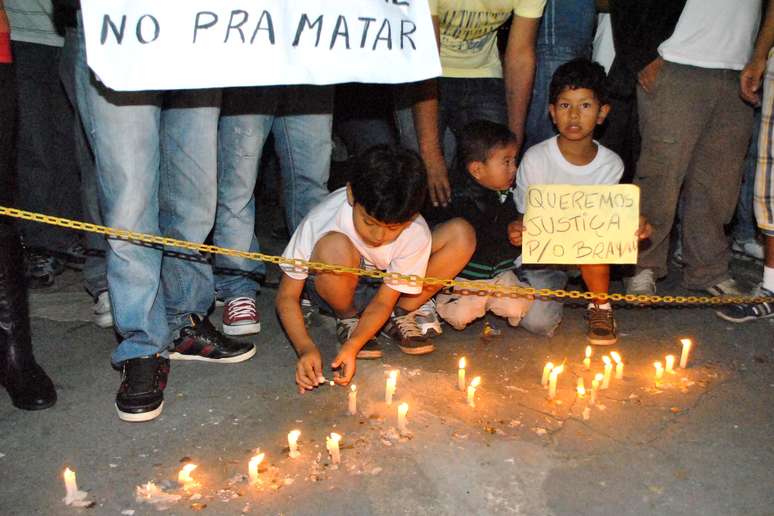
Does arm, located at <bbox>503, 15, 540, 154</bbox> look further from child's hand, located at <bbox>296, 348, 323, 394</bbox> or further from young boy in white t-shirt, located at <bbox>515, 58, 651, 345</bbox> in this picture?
child's hand, located at <bbox>296, 348, 323, 394</bbox>

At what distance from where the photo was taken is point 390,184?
2912mm

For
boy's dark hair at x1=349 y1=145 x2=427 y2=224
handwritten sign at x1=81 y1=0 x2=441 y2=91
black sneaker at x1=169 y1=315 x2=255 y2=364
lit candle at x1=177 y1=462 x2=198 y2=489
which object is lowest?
lit candle at x1=177 y1=462 x2=198 y2=489

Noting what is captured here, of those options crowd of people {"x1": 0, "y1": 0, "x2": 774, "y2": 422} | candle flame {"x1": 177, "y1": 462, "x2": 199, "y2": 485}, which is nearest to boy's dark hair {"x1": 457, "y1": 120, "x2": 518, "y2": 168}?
crowd of people {"x1": 0, "y1": 0, "x2": 774, "y2": 422}

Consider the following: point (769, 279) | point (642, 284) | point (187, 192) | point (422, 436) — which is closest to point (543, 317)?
point (642, 284)

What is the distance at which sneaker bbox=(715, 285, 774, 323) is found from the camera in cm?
394

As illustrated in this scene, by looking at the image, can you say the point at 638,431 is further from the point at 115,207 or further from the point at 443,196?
the point at 115,207

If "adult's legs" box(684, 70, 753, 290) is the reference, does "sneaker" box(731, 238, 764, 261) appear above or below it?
below

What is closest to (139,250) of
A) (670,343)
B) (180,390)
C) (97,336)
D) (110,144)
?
(110,144)

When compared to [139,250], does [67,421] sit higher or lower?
lower

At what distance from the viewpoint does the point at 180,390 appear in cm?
316

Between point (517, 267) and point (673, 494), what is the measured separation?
65.5 inches

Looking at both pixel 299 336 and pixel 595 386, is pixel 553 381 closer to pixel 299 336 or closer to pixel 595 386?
pixel 595 386

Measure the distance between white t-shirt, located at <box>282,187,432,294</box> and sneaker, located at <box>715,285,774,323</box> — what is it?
1757 mm

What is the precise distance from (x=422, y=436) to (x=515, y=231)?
3.90ft
